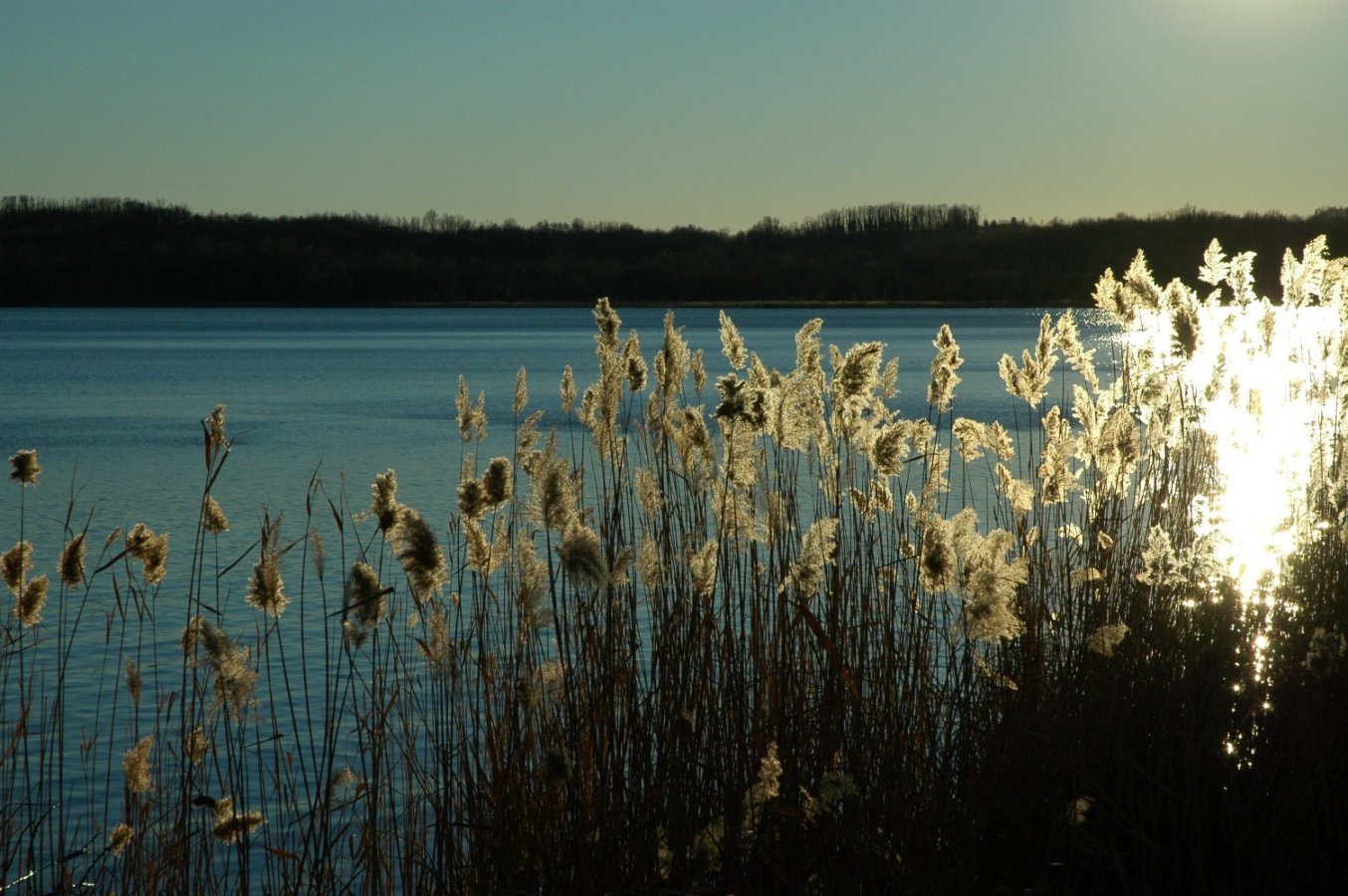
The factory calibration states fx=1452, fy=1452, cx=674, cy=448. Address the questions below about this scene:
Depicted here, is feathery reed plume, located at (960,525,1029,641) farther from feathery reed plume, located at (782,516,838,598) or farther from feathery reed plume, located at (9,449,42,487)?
feathery reed plume, located at (9,449,42,487)

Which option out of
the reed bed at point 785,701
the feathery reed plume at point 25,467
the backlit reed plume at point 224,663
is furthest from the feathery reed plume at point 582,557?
the feathery reed plume at point 25,467

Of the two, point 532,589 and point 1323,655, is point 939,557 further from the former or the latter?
point 532,589

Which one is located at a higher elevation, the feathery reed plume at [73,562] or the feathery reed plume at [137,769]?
the feathery reed plume at [73,562]

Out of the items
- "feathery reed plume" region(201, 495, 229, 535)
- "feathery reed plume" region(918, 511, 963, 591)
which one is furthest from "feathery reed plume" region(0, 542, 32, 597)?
"feathery reed plume" region(918, 511, 963, 591)

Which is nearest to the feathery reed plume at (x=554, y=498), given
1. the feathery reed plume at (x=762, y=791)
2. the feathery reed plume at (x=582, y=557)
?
the feathery reed plume at (x=582, y=557)

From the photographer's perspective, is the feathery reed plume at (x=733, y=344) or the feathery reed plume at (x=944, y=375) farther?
the feathery reed plume at (x=944, y=375)

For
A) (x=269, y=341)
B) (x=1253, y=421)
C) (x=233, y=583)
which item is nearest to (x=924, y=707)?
(x=1253, y=421)

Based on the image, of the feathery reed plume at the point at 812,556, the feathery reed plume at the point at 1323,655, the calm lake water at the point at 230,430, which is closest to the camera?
the feathery reed plume at the point at 1323,655

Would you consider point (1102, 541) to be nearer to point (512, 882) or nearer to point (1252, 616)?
point (1252, 616)

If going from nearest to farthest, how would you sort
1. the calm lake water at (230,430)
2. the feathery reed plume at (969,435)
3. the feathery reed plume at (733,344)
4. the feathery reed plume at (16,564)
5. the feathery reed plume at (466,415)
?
1. the feathery reed plume at (16,564)
2. the feathery reed plume at (733,344)
3. the feathery reed plume at (466,415)
4. the feathery reed plume at (969,435)
5. the calm lake water at (230,430)

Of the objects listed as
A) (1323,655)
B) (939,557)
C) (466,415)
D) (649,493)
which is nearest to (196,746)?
(649,493)

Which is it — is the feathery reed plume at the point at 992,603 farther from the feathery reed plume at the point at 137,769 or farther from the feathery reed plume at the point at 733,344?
the feathery reed plume at the point at 137,769

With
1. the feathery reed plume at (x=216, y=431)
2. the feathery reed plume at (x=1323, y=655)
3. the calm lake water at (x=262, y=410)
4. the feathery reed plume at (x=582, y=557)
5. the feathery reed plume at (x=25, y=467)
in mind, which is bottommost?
the calm lake water at (x=262, y=410)

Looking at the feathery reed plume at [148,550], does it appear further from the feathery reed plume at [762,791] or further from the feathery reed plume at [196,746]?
the feathery reed plume at [762,791]
